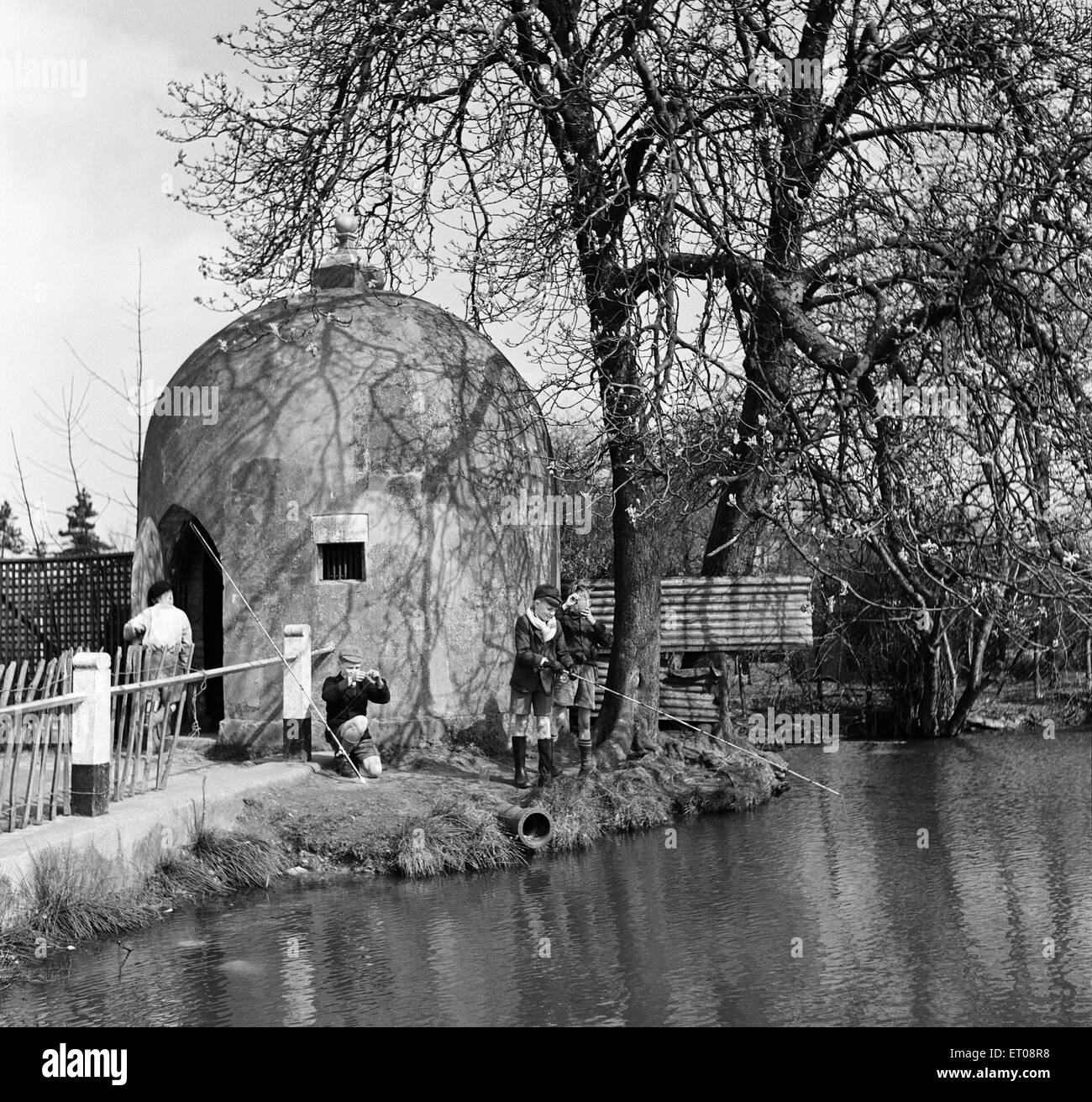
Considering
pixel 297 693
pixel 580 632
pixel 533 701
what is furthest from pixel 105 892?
pixel 580 632

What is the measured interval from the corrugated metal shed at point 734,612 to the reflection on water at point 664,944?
3.21 metres

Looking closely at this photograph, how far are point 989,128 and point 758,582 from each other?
539 centimetres

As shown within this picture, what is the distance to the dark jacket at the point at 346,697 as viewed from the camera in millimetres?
11398

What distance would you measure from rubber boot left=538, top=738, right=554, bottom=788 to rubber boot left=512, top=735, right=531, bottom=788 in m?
0.14

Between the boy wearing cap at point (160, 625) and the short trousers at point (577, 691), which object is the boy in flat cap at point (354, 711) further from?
the short trousers at point (577, 691)

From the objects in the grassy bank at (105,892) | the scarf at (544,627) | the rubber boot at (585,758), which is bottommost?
the grassy bank at (105,892)

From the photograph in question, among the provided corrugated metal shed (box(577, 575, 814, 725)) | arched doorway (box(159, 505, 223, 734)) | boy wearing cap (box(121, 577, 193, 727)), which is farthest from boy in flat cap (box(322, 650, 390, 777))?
corrugated metal shed (box(577, 575, 814, 725))

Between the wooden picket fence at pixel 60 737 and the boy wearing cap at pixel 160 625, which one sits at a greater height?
the boy wearing cap at pixel 160 625

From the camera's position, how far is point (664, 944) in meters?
7.59

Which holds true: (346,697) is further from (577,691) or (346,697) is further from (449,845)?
(577,691)

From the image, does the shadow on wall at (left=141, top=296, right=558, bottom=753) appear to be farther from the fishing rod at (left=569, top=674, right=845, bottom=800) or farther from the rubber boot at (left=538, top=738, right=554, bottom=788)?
the rubber boot at (left=538, top=738, right=554, bottom=788)

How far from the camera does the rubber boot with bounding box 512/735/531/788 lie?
37.4 ft

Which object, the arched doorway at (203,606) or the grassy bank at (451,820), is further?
the arched doorway at (203,606)

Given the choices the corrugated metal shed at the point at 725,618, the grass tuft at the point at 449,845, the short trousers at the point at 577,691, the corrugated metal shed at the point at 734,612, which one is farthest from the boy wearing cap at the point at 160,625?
the corrugated metal shed at the point at 734,612
